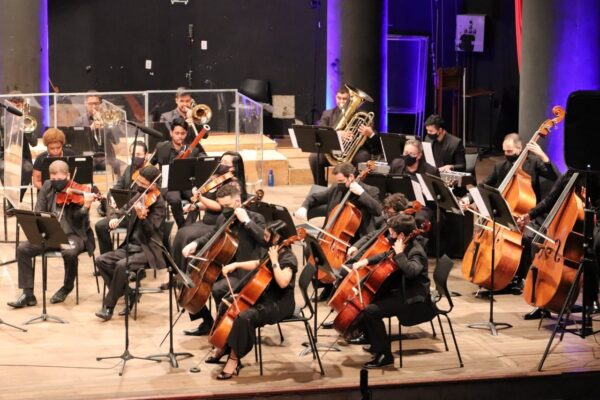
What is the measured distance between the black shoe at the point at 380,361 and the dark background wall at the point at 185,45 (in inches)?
458

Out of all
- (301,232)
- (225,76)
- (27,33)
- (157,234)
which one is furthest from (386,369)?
(225,76)

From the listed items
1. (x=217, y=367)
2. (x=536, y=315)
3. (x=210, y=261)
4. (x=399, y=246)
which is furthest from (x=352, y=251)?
(x=536, y=315)

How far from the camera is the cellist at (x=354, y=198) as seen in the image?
30.1 feet

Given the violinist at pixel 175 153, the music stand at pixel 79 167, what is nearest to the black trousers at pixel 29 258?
the music stand at pixel 79 167

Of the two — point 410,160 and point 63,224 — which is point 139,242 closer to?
point 63,224

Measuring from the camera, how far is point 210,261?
25.8ft

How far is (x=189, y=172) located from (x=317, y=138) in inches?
75.4

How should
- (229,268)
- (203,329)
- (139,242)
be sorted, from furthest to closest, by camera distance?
1. (139,242)
2. (203,329)
3. (229,268)

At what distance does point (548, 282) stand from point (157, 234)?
3288 millimetres

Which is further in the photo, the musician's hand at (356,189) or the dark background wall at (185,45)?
the dark background wall at (185,45)

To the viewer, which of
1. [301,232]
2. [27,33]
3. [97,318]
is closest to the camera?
[301,232]

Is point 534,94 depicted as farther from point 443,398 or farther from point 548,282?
point 443,398

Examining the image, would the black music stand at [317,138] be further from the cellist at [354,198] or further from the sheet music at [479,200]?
the sheet music at [479,200]

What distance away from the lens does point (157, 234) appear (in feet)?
29.9
